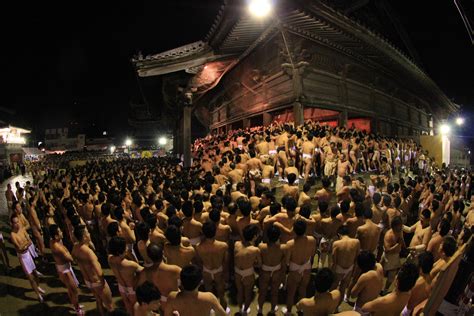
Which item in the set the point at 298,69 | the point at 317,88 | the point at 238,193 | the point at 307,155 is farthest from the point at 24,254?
the point at 317,88

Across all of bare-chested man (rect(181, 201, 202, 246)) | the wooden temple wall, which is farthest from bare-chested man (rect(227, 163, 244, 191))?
the wooden temple wall

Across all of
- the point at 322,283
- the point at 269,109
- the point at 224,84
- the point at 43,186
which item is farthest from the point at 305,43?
the point at 322,283

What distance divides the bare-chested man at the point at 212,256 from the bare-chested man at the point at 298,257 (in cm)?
101

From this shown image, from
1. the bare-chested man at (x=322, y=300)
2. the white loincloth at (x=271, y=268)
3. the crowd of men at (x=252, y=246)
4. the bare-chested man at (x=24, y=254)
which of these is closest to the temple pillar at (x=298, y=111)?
the crowd of men at (x=252, y=246)

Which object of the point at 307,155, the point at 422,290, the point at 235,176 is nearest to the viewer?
the point at 422,290

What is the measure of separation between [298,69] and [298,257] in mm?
10978

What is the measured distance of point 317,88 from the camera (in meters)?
15.1

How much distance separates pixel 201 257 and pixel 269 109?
12.3 metres

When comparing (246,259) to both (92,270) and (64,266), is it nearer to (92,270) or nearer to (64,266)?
(92,270)

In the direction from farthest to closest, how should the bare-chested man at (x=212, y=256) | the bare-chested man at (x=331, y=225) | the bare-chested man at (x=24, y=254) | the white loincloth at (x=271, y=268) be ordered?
the bare-chested man at (x=24, y=254) < the bare-chested man at (x=331, y=225) < the white loincloth at (x=271, y=268) < the bare-chested man at (x=212, y=256)

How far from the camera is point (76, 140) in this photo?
6072 cm

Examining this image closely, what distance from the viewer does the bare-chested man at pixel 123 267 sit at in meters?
4.28

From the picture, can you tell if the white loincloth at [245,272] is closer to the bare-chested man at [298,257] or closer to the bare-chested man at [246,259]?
the bare-chested man at [246,259]

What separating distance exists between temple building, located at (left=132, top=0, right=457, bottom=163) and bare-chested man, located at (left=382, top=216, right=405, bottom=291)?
26.1 feet
